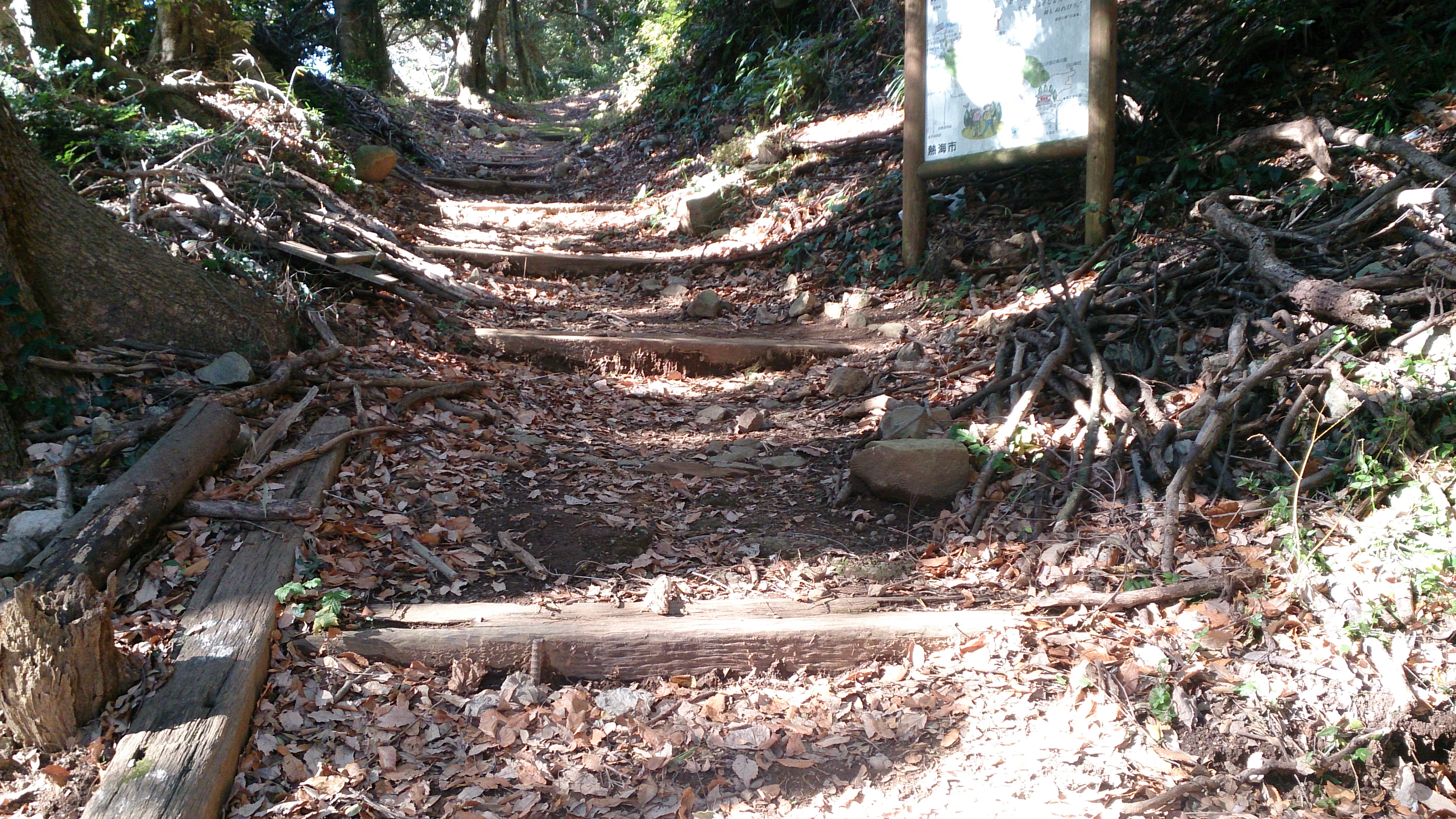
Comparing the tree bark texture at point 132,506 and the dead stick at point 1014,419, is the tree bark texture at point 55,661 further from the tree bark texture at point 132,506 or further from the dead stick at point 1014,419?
the dead stick at point 1014,419

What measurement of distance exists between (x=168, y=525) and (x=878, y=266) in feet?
17.4

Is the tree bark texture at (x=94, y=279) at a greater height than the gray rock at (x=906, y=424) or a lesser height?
greater

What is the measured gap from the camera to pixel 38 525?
2.93 metres

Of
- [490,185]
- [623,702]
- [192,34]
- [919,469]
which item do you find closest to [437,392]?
[623,702]

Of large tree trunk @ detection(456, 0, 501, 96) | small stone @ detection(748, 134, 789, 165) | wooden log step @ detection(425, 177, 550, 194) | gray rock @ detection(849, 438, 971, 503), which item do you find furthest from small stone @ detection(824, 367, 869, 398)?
large tree trunk @ detection(456, 0, 501, 96)

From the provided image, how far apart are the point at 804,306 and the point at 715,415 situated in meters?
1.88

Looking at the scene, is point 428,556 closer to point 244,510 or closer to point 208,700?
point 244,510

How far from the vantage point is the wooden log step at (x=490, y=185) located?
1098cm

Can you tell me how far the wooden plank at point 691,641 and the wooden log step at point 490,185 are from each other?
8884mm

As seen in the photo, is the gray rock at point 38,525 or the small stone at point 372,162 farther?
the small stone at point 372,162

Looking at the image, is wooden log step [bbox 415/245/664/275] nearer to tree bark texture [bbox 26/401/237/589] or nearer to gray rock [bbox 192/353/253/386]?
gray rock [bbox 192/353/253/386]

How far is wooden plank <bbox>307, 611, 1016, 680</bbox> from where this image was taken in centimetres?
295

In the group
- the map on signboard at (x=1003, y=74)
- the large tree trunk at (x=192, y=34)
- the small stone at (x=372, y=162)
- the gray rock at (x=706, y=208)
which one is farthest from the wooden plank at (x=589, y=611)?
the large tree trunk at (x=192, y=34)

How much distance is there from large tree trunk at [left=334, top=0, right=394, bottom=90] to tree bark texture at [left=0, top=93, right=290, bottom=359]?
11363 millimetres
